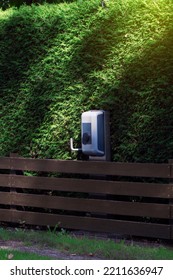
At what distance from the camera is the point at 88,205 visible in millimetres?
10016

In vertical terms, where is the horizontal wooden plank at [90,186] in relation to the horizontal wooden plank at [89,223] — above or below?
above

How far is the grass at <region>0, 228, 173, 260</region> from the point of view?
8558 millimetres

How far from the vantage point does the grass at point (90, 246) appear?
337 inches

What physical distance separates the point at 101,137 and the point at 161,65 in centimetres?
125

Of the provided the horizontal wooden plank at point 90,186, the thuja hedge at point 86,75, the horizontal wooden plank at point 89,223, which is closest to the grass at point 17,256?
the horizontal wooden plank at point 89,223

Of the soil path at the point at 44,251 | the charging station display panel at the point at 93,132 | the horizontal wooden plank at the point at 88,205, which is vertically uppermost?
the charging station display panel at the point at 93,132

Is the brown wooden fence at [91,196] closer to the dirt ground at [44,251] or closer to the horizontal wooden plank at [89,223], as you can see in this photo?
the horizontal wooden plank at [89,223]

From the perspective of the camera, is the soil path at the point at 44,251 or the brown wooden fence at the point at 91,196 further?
the brown wooden fence at the point at 91,196

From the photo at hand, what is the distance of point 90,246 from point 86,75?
2756 mm

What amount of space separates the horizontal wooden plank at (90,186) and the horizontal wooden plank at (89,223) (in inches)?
14.5

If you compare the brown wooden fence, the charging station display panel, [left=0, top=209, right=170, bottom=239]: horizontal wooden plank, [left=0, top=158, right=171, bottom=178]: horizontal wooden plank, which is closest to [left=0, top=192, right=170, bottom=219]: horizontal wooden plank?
the brown wooden fence

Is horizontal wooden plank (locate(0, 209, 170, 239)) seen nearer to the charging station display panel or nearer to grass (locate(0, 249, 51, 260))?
the charging station display panel

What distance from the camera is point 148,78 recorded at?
392 inches
